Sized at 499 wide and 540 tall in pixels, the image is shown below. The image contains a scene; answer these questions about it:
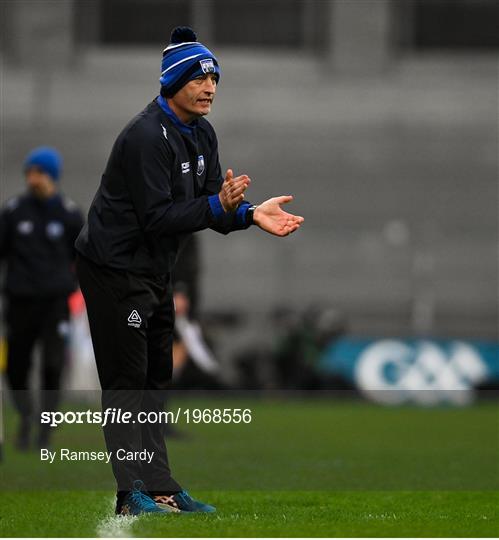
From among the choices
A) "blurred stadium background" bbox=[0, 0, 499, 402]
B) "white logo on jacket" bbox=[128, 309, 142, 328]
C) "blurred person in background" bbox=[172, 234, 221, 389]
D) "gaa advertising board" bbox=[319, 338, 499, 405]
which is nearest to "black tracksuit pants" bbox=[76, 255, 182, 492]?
"white logo on jacket" bbox=[128, 309, 142, 328]

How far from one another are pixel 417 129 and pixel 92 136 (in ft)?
20.7

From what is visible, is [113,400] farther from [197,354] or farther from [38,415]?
[197,354]

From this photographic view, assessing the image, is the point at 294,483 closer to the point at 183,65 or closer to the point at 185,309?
the point at 183,65

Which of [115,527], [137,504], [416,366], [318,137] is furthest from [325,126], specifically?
[115,527]

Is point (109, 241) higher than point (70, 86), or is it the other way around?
point (109, 241)

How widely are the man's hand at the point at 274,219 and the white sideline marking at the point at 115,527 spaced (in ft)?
4.53

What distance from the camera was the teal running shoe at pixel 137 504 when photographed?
6012mm

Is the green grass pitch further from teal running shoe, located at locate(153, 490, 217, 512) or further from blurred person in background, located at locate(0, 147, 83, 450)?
blurred person in background, located at locate(0, 147, 83, 450)

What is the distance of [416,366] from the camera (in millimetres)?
19234

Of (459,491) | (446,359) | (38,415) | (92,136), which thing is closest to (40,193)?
(38,415)

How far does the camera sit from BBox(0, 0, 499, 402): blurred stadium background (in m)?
25.2

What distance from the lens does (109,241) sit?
6125 millimetres

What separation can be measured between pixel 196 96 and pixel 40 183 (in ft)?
15.4

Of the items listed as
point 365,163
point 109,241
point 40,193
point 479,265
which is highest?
point 109,241
